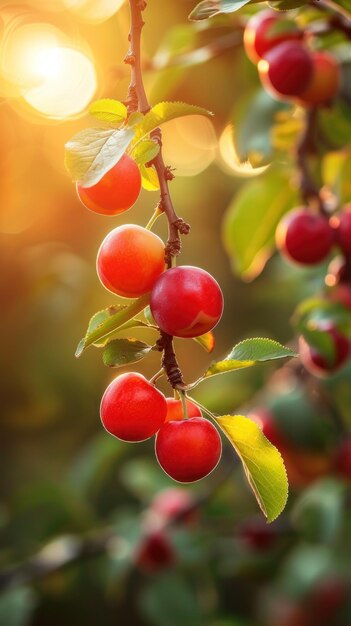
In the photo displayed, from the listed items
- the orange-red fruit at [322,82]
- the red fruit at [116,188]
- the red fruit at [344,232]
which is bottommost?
the red fruit at [344,232]

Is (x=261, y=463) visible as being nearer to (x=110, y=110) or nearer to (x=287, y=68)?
(x=110, y=110)

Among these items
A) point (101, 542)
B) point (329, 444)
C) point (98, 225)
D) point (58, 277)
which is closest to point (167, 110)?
point (329, 444)

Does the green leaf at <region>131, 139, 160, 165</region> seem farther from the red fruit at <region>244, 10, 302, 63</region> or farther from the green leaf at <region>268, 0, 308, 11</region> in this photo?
the red fruit at <region>244, 10, 302, 63</region>

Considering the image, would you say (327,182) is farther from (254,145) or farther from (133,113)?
(133,113)

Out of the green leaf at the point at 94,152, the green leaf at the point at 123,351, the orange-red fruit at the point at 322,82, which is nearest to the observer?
the green leaf at the point at 94,152

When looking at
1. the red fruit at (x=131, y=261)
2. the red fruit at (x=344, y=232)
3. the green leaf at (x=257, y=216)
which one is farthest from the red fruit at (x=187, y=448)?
the green leaf at (x=257, y=216)

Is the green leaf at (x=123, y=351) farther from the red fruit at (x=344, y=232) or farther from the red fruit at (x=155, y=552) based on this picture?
the red fruit at (x=155, y=552)

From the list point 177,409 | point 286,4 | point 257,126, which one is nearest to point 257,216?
point 257,126
